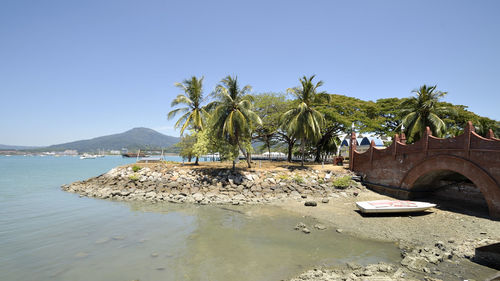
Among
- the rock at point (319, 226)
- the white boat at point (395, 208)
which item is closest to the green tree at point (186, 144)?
the rock at point (319, 226)

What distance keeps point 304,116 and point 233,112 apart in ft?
27.4

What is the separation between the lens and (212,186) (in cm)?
2416

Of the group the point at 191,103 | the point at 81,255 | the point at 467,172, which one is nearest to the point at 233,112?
the point at 191,103

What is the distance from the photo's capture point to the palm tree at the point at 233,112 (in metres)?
24.8

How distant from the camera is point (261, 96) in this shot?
3806cm

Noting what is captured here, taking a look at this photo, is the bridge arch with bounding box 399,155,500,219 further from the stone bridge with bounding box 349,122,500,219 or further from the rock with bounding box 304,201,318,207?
the rock with bounding box 304,201,318,207

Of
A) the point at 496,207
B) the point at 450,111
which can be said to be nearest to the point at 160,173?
the point at 496,207

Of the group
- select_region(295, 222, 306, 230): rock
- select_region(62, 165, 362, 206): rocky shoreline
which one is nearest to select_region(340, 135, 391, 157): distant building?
select_region(62, 165, 362, 206): rocky shoreline

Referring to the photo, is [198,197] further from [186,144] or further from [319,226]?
[319,226]

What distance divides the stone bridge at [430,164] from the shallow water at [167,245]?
28.0ft

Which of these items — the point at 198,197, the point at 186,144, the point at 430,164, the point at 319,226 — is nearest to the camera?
the point at 319,226

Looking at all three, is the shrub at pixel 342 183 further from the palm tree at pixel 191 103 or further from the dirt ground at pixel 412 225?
the palm tree at pixel 191 103

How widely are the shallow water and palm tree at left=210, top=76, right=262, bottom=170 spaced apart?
30.4ft

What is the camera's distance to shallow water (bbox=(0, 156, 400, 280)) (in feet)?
31.2
